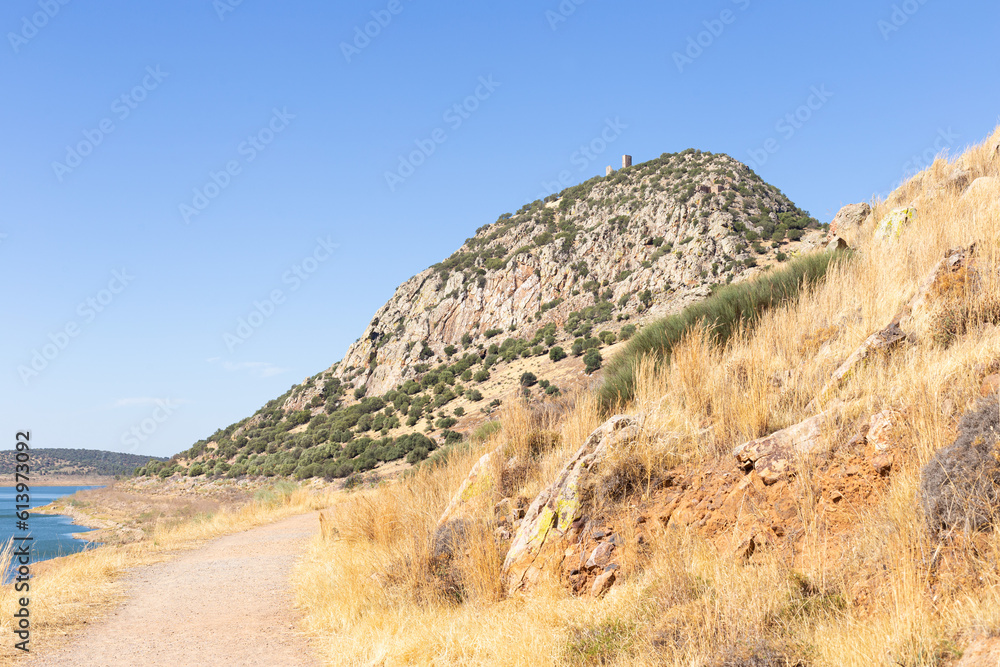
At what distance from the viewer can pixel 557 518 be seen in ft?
22.3

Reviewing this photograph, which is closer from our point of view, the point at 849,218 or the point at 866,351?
the point at 866,351

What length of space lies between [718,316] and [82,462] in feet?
357

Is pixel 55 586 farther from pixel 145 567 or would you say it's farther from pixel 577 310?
pixel 577 310

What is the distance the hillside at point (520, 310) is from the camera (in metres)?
43.9

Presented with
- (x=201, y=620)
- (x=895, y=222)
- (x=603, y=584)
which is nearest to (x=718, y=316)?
(x=895, y=222)

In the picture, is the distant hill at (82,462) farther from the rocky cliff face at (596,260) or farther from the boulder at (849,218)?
the boulder at (849,218)

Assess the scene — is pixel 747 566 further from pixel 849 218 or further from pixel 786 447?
pixel 849 218

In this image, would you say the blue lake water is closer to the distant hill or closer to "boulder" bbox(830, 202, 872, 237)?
"boulder" bbox(830, 202, 872, 237)

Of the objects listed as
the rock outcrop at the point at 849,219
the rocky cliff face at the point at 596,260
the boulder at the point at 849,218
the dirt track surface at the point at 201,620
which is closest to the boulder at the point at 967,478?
the dirt track surface at the point at 201,620

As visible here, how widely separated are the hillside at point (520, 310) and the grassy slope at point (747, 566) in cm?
2723

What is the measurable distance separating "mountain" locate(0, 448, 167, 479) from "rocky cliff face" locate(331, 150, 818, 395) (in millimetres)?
40312

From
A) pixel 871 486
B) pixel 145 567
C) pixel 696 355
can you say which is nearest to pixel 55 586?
pixel 145 567

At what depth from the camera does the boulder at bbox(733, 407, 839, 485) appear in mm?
5352

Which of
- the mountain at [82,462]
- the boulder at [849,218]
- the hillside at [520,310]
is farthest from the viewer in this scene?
the mountain at [82,462]
